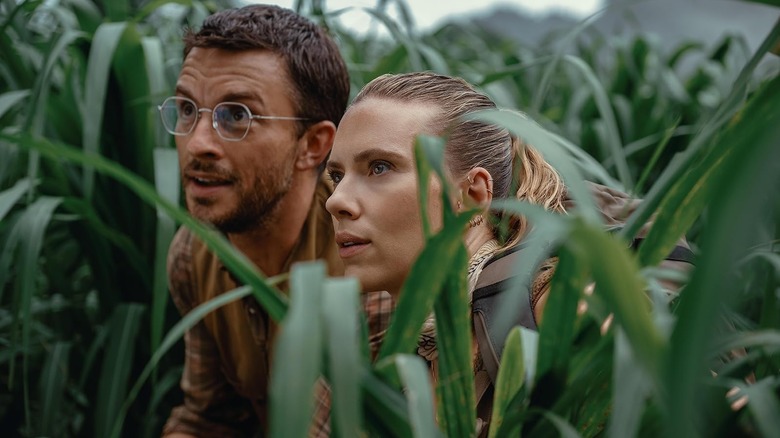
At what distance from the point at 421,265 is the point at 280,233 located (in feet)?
3.03

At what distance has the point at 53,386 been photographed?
1.74m

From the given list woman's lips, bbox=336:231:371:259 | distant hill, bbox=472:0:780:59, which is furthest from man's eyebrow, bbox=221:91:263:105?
distant hill, bbox=472:0:780:59

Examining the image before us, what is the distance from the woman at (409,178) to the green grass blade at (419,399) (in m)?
0.44

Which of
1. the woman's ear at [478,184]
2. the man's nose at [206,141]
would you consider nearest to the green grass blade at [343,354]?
the woman's ear at [478,184]

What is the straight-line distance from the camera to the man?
5.25 feet

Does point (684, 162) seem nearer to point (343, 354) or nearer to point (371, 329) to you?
point (343, 354)

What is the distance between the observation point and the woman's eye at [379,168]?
1.26 metres

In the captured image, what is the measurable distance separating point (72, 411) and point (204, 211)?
1.96 feet

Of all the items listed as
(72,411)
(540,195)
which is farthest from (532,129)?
(72,411)

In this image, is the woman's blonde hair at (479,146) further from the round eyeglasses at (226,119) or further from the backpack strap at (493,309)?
the round eyeglasses at (226,119)

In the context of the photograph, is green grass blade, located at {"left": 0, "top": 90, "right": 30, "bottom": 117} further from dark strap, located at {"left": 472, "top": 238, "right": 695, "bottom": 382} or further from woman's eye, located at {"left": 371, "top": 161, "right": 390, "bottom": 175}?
dark strap, located at {"left": 472, "top": 238, "right": 695, "bottom": 382}

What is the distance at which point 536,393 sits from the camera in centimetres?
83

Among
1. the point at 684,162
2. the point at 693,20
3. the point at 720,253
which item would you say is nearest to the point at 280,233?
the point at 684,162

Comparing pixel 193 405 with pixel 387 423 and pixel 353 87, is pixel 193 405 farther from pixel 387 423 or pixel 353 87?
pixel 387 423
